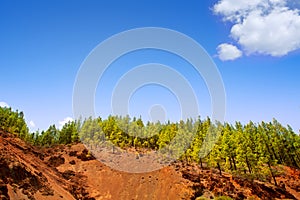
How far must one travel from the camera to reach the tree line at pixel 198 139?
6231 cm

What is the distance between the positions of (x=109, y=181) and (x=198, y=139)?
2752 cm

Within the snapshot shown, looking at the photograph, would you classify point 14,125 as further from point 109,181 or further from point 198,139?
point 198,139

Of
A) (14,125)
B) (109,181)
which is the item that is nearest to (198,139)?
(109,181)

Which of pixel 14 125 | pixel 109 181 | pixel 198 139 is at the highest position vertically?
pixel 14 125

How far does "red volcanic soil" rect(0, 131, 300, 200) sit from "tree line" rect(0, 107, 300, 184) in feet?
17.7

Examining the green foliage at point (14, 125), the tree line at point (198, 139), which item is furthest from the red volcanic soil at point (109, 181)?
the green foliage at point (14, 125)

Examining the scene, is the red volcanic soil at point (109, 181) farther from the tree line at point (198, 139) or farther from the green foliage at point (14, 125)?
the green foliage at point (14, 125)

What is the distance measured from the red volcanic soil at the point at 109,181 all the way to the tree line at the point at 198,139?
17.7ft

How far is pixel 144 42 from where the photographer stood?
35.7 meters

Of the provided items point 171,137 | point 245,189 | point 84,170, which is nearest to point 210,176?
point 245,189

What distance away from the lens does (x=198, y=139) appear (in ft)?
232

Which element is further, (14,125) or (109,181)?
(14,125)

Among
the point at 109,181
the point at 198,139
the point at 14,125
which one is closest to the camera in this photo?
the point at 109,181

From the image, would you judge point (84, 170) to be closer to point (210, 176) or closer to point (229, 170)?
point (210, 176)
